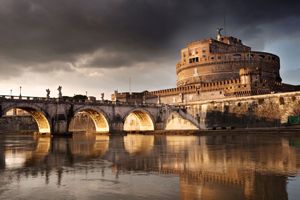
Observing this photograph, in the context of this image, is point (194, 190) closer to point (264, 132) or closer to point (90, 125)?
point (264, 132)

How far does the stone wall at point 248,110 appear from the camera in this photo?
152 ft

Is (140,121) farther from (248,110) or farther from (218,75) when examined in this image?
(218,75)

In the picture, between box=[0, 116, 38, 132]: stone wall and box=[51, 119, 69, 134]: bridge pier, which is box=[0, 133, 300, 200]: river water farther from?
box=[0, 116, 38, 132]: stone wall

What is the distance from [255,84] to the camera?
5675 cm

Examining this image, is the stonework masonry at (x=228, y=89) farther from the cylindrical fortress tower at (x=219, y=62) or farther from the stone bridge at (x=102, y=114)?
the stone bridge at (x=102, y=114)

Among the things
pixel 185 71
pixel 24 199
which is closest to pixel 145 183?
pixel 24 199

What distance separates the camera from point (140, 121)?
62.2 meters

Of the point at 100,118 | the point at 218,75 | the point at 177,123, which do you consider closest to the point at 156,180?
the point at 100,118

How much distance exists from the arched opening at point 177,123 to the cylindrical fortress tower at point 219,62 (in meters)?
17.3

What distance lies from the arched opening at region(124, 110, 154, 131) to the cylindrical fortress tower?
17051 mm

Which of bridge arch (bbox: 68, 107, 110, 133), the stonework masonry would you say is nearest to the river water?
the stonework masonry

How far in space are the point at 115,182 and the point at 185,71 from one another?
234ft

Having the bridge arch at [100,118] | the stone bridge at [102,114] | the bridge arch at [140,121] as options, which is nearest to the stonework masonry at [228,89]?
the stone bridge at [102,114]

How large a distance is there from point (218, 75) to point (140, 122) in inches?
859
